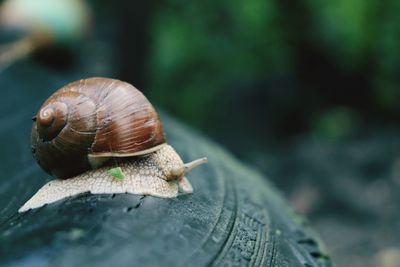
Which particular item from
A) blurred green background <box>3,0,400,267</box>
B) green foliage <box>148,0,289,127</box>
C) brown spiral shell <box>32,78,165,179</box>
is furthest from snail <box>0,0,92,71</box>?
green foliage <box>148,0,289,127</box>

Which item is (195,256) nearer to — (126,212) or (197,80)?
(126,212)

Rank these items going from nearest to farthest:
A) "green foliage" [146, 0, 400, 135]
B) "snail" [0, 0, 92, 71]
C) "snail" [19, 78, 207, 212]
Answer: "snail" [19, 78, 207, 212] < "snail" [0, 0, 92, 71] < "green foliage" [146, 0, 400, 135]

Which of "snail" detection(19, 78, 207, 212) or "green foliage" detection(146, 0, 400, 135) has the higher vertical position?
"green foliage" detection(146, 0, 400, 135)

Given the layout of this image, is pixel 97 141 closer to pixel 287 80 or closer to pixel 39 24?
pixel 39 24

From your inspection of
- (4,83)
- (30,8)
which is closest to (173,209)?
(4,83)

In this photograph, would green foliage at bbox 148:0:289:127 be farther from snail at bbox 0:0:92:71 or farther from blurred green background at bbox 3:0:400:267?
snail at bbox 0:0:92:71

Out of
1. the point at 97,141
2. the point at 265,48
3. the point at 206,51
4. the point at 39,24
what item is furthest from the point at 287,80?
the point at 97,141

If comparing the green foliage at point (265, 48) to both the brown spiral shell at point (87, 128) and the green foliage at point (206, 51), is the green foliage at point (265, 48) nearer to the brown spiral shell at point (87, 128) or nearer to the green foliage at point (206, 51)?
the green foliage at point (206, 51)

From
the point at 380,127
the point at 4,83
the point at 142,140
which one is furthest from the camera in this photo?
the point at 380,127
